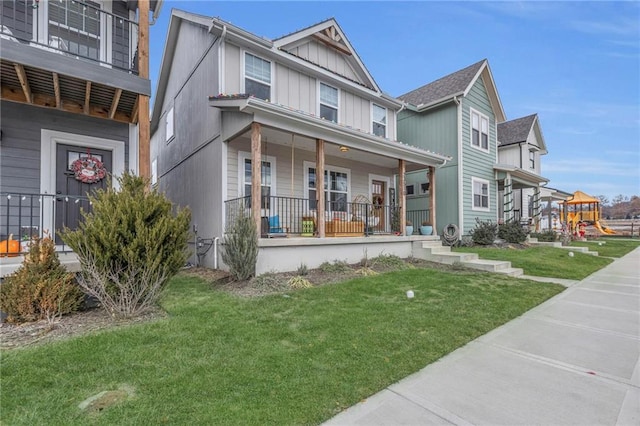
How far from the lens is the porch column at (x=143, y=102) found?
5734 millimetres

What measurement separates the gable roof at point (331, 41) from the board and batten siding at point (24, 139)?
6024 millimetres

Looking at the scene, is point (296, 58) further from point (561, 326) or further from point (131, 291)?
point (561, 326)

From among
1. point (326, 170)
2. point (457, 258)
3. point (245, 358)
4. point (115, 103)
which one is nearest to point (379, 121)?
point (326, 170)

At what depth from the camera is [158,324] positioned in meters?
4.10

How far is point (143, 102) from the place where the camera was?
598 cm

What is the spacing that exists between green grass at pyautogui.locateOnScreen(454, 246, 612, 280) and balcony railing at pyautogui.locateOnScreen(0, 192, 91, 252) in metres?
11.5

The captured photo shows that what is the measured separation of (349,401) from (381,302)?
300 cm

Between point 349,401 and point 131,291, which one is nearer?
point 349,401

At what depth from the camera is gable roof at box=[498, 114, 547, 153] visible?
1972cm

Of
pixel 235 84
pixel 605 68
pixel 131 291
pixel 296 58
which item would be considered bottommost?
pixel 131 291

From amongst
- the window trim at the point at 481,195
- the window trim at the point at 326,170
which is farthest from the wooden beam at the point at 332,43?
the window trim at the point at 481,195

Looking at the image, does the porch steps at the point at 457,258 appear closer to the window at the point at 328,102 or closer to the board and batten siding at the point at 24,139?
the window at the point at 328,102

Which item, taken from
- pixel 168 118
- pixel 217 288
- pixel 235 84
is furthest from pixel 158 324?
pixel 168 118

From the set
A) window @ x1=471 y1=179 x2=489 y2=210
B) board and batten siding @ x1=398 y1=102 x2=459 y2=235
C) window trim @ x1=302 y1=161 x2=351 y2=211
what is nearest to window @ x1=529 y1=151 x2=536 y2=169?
window @ x1=471 y1=179 x2=489 y2=210
